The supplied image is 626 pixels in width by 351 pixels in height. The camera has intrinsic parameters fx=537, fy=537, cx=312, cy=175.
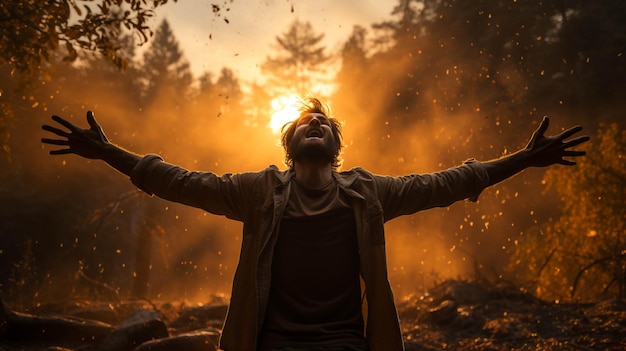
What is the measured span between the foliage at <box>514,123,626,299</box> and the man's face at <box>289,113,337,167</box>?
1356cm

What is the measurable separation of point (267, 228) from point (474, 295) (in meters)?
11.9

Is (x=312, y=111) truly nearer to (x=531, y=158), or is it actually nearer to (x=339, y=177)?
(x=339, y=177)

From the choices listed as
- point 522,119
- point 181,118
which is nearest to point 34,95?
point 181,118

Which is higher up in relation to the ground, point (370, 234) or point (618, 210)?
point (618, 210)

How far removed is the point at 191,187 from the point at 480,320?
10.4 m

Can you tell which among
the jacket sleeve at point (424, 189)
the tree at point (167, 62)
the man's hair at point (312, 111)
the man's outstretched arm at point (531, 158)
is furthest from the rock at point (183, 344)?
the tree at point (167, 62)

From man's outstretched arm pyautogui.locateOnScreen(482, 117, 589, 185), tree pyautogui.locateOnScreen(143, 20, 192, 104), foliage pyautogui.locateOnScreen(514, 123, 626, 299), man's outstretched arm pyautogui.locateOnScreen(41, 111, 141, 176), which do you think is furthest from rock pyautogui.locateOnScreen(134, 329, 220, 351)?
tree pyautogui.locateOnScreen(143, 20, 192, 104)

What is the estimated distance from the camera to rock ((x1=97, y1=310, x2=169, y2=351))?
9266 millimetres

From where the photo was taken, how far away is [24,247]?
1917 centimetres

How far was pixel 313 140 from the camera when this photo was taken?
362 cm

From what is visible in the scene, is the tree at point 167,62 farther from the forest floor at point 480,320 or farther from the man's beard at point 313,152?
the man's beard at point 313,152

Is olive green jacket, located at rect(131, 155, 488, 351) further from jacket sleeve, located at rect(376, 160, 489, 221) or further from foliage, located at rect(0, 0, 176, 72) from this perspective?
foliage, located at rect(0, 0, 176, 72)

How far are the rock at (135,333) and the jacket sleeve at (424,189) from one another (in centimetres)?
733

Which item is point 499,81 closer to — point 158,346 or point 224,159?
point 224,159
